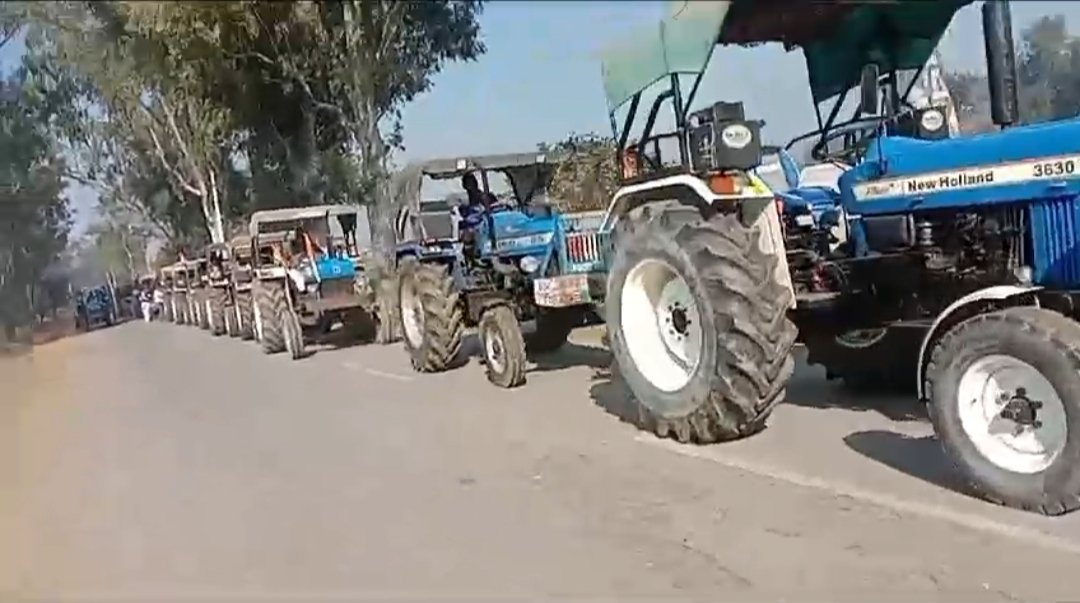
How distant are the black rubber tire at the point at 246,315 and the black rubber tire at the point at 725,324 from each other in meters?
12.5

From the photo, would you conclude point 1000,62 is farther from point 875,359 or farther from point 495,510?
point 495,510

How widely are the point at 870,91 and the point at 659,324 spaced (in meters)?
1.82

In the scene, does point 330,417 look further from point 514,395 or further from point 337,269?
point 337,269

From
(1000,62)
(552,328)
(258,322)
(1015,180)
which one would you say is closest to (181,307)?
(258,322)

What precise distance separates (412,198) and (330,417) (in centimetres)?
258

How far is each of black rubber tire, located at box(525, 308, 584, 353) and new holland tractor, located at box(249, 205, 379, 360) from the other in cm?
334

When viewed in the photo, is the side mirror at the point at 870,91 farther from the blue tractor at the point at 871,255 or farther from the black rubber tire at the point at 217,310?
the black rubber tire at the point at 217,310

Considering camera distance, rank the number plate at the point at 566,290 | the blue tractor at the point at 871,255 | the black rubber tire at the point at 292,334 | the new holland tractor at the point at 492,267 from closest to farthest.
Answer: the blue tractor at the point at 871,255, the number plate at the point at 566,290, the new holland tractor at the point at 492,267, the black rubber tire at the point at 292,334

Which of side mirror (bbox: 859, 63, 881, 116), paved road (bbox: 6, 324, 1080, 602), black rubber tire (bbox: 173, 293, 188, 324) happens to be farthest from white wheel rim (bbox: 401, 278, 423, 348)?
black rubber tire (bbox: 173, 293, 188, 324)

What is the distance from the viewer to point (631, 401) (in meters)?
7.55

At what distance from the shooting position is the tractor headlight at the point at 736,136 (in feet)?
21.6

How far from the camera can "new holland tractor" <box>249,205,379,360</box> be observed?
49.0ft

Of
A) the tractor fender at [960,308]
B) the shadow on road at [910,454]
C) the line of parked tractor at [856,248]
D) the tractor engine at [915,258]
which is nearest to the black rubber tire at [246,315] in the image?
the line of parked tractor at [856,248]

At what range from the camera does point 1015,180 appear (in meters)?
5.42
